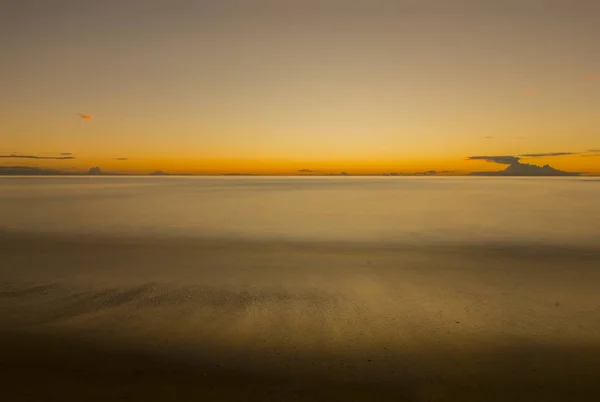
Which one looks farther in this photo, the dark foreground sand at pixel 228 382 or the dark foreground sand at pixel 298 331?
the dark foreground sand at pixel 298 331

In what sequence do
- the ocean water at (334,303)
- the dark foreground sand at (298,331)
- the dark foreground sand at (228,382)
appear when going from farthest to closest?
the ocean water at (334,303) → the dark foreground sand at (298,331) → the dark foreground sand at (228,382)

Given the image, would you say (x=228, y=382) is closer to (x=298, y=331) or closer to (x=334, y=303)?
(x=298, y=331)

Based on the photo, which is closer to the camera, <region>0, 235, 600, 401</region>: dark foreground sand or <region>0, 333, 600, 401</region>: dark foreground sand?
<region>0, 333, 600, 401</region>: dark foreground sand

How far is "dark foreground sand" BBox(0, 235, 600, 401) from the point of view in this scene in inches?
231

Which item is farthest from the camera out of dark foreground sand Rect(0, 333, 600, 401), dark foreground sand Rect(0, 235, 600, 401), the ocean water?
the ocean water

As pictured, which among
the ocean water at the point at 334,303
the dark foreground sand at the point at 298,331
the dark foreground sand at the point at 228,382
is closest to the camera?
the dark foreground sand at the point at 228,382

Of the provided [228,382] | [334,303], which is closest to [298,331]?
[334,303]

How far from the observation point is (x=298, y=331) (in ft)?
26.7

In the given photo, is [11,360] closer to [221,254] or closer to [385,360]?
[385,360]

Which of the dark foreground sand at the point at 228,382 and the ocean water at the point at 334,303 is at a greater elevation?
the dark foreground sand at the point at 228,382

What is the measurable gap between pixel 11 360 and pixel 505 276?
12.0 m

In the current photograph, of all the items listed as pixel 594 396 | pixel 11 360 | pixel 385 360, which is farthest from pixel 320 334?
pixel 11 360

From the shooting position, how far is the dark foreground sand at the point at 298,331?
5.88m

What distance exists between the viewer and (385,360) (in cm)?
678
